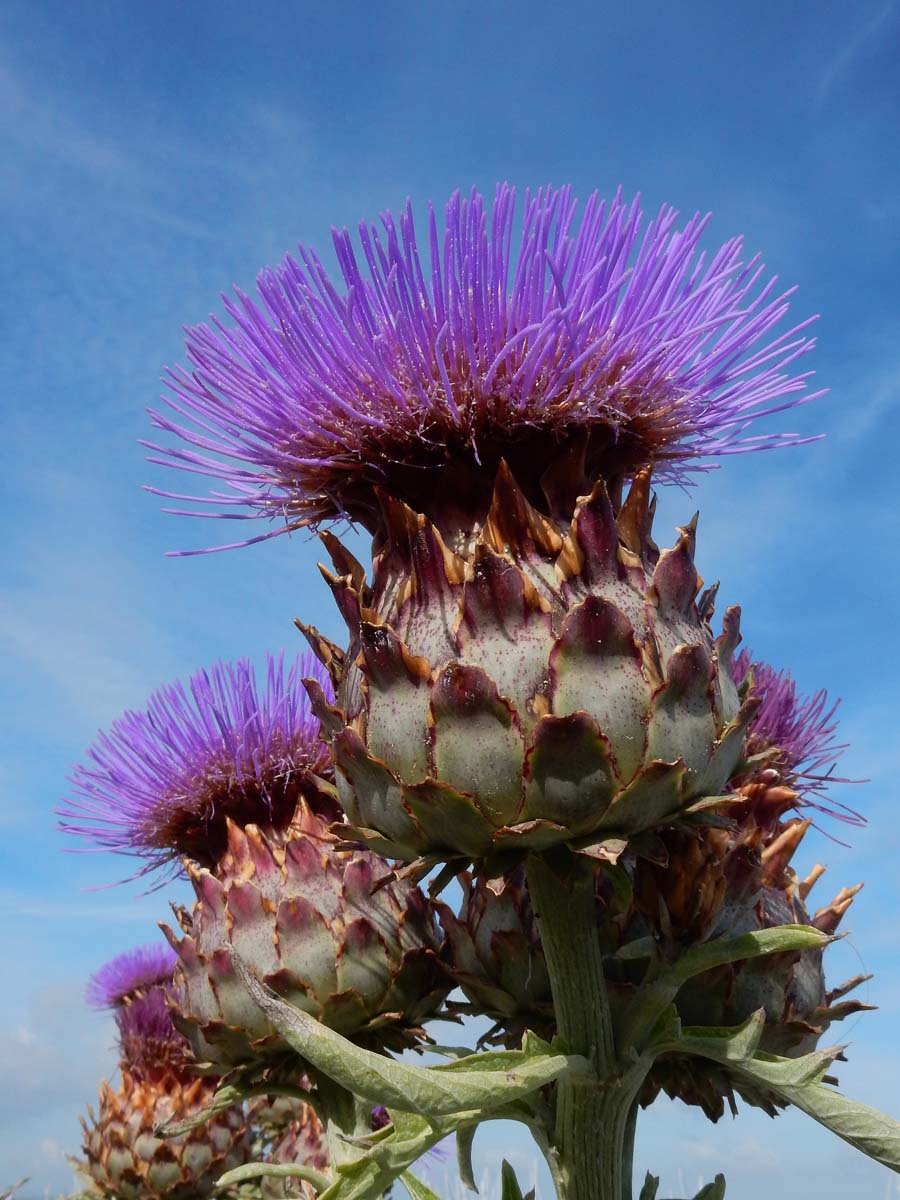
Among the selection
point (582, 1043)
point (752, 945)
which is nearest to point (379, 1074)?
point (582, 1043)

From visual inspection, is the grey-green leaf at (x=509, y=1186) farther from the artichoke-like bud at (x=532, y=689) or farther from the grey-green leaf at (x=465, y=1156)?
the artichoke-like bud at (x=532, y=689)

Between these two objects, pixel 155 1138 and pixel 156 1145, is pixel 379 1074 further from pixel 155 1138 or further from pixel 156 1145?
pixel 156 1145

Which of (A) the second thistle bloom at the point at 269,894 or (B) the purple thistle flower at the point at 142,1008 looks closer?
(A) the second thistle bloom at the point at 269,894

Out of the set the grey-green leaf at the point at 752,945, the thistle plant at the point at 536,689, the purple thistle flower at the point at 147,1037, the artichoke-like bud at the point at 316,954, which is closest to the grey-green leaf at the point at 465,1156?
the thistle plant at the point at 536,689

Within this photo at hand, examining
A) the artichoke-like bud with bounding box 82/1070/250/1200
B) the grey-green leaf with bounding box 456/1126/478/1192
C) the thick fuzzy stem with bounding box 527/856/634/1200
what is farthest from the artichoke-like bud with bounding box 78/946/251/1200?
the thick fuzzy stem with bounding box 527/856/634/1200

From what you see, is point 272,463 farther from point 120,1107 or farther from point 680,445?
point 120,1107

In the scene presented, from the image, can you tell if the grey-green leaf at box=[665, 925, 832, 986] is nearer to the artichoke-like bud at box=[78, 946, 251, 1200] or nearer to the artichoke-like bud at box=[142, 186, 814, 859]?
the artichoke-like bud at box=[142, 186, 814, 859]

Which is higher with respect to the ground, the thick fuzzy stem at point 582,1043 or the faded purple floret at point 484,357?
the faded purple floret at point 484,357
